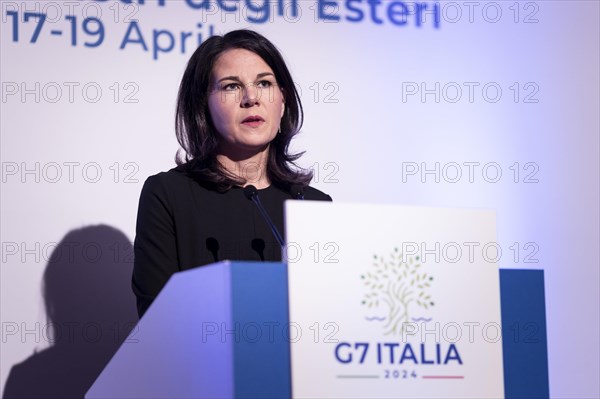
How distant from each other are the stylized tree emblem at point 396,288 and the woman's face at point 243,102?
1006 mm

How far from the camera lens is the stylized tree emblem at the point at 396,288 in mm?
1946

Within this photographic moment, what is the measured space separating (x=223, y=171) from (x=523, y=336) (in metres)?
1.14

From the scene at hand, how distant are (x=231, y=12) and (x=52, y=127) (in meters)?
0.75

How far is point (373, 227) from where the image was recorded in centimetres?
196

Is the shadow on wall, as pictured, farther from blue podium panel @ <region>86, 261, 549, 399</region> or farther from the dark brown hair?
blue podium panel @ <region>86, 261, 549, 399</region>

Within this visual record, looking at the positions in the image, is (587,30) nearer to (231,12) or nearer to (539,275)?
(231,12)

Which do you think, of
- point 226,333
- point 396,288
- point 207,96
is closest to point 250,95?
point 207,96

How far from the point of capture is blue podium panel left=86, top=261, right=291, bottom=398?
1.81m

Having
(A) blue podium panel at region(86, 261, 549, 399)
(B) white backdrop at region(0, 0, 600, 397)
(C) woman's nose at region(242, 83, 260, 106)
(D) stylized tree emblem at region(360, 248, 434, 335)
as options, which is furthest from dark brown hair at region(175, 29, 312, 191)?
(D) stylized tree emblem at region(360, 248, 434, 335)

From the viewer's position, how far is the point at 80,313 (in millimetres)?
3424

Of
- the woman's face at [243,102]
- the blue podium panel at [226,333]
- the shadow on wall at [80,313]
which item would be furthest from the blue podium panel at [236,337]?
the shadow on wall at [80,313]

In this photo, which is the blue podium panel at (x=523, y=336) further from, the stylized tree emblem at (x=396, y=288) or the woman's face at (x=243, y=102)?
the woman's face at (x=243, y=102)

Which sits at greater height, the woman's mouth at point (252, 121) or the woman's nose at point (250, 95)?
the woman's nose at point (250, 95)

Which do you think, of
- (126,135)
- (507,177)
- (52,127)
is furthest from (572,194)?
(52,127)
